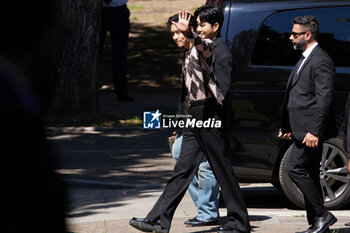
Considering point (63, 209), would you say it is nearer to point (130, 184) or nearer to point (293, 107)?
point (293, 107)

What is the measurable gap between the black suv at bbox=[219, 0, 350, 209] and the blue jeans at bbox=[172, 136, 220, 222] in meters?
0.64

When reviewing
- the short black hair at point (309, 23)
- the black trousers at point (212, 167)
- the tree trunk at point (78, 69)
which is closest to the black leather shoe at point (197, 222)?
the black trousers at point (212, 167)

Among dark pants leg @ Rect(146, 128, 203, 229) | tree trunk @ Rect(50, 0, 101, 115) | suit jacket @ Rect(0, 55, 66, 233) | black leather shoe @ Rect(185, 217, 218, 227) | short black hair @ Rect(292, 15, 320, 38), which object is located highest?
suit jacket @ Rect(0, 55, 66, 233)

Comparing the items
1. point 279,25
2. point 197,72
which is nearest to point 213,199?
point 197,72

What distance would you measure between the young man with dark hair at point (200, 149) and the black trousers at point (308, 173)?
1.60 ft

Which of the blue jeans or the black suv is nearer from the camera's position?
the blue jeans

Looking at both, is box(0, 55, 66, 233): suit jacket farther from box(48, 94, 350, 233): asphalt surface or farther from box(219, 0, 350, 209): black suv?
box(219, 0, 350, 209): black suv

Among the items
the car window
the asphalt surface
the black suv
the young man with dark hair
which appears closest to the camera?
the young man with dark hair

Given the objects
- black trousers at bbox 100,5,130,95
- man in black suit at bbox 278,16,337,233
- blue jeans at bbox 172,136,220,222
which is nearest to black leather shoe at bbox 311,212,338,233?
man in black suit at bbox 278,16,337,233

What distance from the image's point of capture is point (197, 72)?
5.55 metres

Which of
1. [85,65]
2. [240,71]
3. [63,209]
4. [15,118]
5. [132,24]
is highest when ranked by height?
[15,118]

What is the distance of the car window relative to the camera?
682 centimetres

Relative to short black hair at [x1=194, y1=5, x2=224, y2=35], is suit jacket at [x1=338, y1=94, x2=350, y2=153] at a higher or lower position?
lower

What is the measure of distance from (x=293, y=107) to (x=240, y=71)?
3.51 feet
